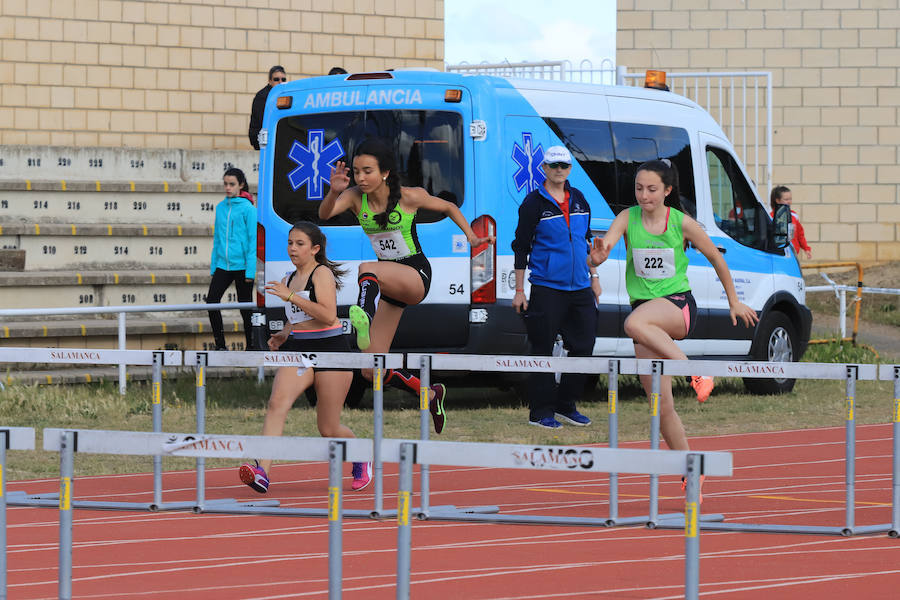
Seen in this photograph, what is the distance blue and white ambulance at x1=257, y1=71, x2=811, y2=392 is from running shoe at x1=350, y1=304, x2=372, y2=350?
2.73 m

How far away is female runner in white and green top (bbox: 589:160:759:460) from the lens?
9141mm

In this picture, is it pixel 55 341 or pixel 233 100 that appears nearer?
pixel 55 341

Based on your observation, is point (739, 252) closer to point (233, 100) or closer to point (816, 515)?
point (816, 515)

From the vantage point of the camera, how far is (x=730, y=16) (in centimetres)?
2505

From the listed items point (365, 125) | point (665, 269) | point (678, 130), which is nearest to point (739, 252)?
point (678, 130)

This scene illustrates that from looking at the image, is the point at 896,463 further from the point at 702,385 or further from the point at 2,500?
the point at 2,500

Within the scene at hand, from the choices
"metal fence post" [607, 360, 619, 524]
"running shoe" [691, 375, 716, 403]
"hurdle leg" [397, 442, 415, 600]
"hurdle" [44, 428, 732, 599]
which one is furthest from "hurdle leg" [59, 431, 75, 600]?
"running shoe" [691, 375, 716, 403]

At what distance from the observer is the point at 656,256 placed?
930 cm

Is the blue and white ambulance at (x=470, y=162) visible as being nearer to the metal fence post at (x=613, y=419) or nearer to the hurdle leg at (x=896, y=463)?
the metal fence post at (x=613, y=419)

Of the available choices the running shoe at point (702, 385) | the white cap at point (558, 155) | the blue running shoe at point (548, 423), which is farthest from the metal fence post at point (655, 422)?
the blue running shoe at point (548, 423)

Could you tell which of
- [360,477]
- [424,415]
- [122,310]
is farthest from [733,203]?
[424,415]

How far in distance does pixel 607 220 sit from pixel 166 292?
19.7 ft

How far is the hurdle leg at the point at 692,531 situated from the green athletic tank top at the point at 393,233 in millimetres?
5146

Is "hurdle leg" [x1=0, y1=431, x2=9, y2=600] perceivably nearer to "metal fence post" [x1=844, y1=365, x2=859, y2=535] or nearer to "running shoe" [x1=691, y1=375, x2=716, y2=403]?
"metal fence post" [x1=844, y1=365, x2=859, y2=535]
